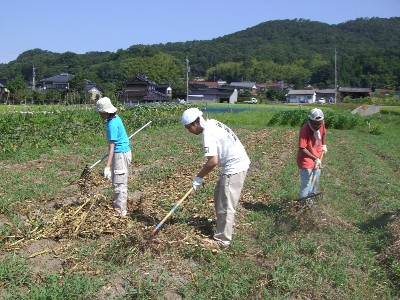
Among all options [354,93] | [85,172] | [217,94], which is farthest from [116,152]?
[354,93]

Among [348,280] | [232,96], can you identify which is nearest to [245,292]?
[348,280]

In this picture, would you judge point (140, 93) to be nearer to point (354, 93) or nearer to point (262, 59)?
point (354, 93)

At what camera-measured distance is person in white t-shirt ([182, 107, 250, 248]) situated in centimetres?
459

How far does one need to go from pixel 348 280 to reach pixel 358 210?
2.89m

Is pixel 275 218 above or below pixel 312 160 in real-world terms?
below

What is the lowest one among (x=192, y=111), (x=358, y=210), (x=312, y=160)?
(x=358, y=210)

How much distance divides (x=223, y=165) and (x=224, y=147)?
0.69 ft

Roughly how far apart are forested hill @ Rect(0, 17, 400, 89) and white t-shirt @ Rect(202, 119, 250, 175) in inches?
2168

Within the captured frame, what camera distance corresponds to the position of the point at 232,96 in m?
69.1

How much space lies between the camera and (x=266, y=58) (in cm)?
12800

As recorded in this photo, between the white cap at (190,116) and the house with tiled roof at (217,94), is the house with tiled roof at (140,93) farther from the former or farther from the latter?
the white cap at (190,116)

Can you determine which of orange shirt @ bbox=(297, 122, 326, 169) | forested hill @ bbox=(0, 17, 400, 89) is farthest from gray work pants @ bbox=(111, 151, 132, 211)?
forested hill @ bbox=(0, 17, 400, 89)

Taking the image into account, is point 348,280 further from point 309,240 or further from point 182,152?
point 182,152

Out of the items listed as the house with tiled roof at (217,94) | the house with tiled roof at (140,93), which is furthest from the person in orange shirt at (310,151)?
the house with tiled roof at (217,94)
